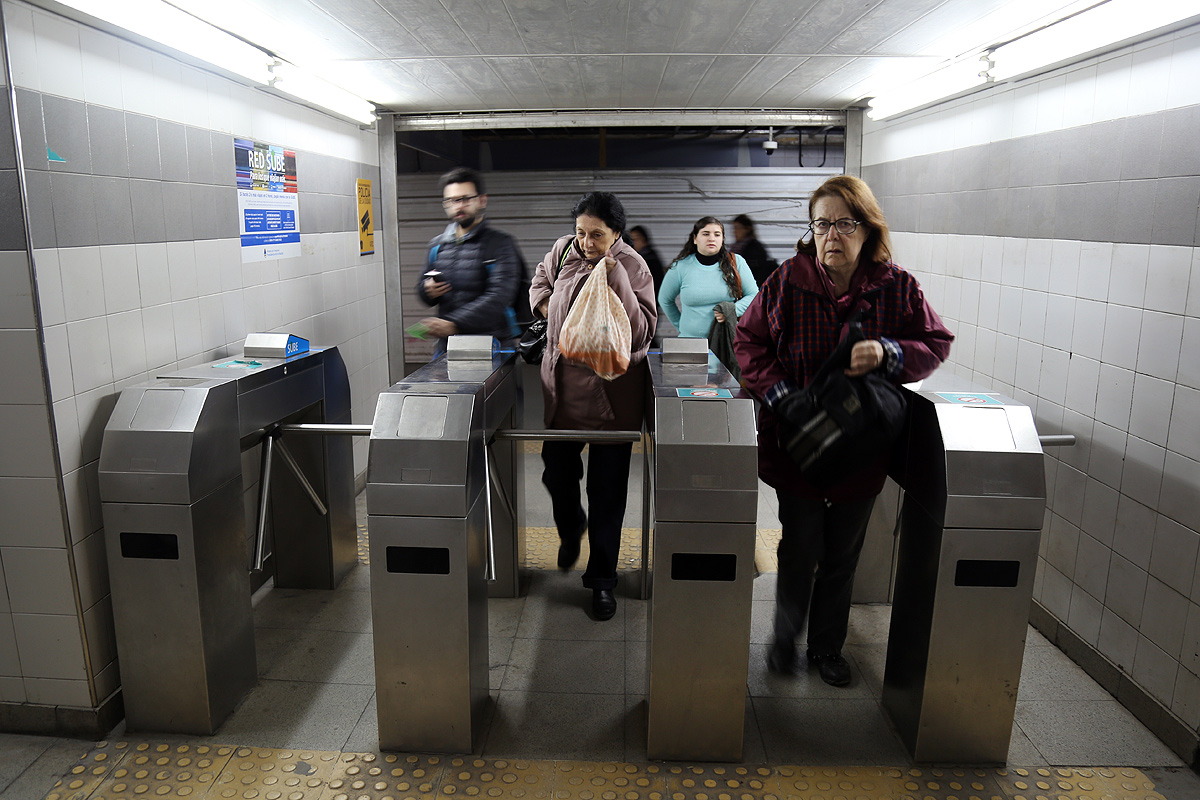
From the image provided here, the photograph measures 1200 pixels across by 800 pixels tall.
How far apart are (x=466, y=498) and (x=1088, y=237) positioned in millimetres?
2133

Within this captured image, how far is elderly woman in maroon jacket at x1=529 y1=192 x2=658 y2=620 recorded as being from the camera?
8.60 feet

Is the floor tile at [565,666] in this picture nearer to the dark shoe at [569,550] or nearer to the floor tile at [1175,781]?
the dark shoe at [569,550]

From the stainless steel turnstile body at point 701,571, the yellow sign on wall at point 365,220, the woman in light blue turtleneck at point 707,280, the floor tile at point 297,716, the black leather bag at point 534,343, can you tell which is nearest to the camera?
the stainless steel turnstile body at point 701,571

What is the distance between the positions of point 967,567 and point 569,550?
1.67m

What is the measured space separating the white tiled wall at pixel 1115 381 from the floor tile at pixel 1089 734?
13 cm

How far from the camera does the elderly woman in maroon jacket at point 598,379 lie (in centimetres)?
262

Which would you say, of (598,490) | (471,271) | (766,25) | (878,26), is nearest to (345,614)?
(598,490)

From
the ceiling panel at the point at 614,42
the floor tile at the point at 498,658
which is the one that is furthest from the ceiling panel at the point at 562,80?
the floor tile at the point at 498,658

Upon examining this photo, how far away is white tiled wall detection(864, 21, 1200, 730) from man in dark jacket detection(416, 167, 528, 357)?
1.95 m

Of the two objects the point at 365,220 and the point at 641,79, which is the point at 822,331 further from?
the point at 365,220

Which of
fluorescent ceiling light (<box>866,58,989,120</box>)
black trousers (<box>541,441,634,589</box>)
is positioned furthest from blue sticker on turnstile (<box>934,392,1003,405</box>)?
fluorescent ceiling light (<box>866,58,989,120</box>)

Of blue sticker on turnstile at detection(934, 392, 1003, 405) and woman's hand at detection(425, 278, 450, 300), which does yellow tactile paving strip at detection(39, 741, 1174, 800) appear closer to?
blue sticker on turnstile at detection(934, 392, 1003, 405)

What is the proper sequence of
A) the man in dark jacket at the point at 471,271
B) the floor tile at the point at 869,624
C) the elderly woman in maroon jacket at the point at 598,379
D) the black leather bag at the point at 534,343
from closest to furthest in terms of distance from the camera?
the elderly woman in maroon jacket at the point at 598,379 → the floor tile at the point at 869,624 → the black leather bag at the point at 534,343 → the man in dark jacket at the point at 471,271

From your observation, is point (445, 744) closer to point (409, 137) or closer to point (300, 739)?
point (300, 739)
